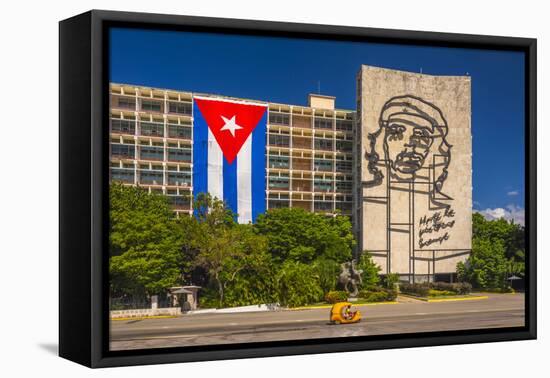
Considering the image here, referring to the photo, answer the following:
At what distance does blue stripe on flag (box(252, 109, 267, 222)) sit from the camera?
1367 cm

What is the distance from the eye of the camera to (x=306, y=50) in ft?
45.1

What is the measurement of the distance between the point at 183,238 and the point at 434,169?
12.9ft

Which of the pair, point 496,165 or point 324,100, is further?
point 496,165

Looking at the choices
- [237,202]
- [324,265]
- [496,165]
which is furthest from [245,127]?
[496,165]

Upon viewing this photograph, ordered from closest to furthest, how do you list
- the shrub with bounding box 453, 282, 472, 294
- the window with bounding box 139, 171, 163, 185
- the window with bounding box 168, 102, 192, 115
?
1. the window with bounding box 139, 171, 163, 185
2. the window with bounding box 168, 102, 192, 115
3. the shrub with bounding box 453, 282, 472, 294

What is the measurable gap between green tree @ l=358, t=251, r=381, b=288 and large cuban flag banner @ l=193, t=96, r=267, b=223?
1694 mm

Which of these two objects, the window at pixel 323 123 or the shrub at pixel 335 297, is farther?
the window at pixel 323 123

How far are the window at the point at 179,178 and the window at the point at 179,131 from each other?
486mm

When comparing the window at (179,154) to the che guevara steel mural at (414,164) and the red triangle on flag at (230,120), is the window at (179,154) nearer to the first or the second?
the red triangle on flag at (230,120)

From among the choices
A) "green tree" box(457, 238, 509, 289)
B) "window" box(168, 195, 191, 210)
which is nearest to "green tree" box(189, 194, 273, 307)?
"window" box(168, 195, 191, 210)

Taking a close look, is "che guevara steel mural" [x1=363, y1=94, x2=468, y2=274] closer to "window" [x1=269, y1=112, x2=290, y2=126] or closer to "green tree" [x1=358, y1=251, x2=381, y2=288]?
"green tree" [x1=358, y1=251, x2=381, y2=288]

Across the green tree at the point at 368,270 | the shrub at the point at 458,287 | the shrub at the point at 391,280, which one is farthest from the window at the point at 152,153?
the shrub at the point at 458,287

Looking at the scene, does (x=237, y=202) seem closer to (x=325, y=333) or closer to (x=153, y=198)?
(x=153, y=198)

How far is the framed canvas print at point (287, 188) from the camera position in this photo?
1245cm
